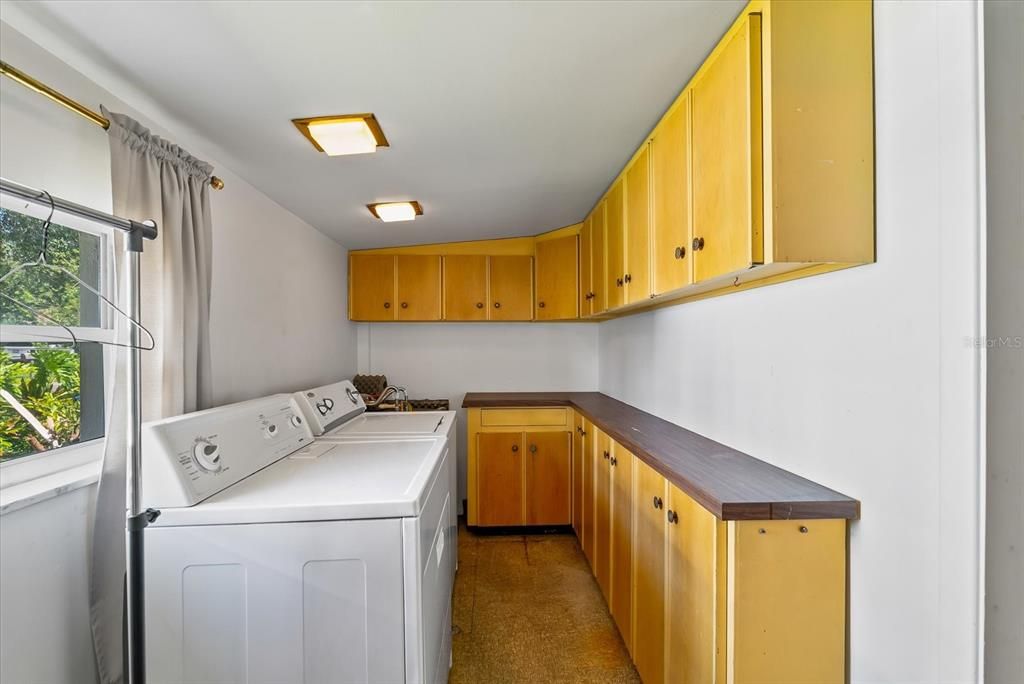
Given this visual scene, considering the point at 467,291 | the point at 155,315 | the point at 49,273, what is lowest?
the point at 155,315

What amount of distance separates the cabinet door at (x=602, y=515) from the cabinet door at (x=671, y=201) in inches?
36.4

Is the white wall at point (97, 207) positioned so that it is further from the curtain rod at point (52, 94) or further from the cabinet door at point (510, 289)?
the cabinet door at point (510, 289)

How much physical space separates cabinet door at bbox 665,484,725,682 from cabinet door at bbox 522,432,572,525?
1.69 metres

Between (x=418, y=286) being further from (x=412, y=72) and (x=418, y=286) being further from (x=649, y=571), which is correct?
(x=649, y=571)

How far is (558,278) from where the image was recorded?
127 inches

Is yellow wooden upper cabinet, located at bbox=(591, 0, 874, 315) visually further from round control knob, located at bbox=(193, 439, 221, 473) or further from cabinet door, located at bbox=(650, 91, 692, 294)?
round control knob, located at bbox=(193, 439, 221, 473)

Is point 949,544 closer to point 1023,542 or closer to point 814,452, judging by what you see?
point 1023,542

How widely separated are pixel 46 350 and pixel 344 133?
1070mm

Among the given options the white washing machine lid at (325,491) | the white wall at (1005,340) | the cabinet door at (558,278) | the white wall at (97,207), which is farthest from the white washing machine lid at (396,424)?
the white wall at (1005,340)

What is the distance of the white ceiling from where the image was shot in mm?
996

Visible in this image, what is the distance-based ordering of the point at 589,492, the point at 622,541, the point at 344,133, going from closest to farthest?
Result: the point at 344,133
the point at 622,541
the point at 589,492

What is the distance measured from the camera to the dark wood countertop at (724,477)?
1.04 m

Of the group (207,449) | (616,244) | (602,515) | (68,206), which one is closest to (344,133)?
(68,206)

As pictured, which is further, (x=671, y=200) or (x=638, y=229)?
(x=638, y=229)
